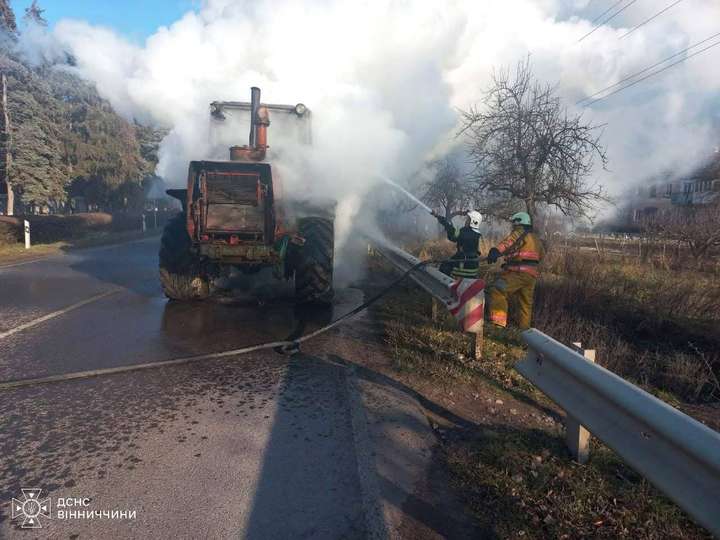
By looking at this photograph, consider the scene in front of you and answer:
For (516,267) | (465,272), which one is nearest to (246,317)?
(465,272)

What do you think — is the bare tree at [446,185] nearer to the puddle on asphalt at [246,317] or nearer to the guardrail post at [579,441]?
the puddle on asphalt at [246,317]

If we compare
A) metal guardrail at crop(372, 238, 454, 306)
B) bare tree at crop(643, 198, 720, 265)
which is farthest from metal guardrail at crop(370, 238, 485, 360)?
bare tree at crop(643, 198, 720, 265)

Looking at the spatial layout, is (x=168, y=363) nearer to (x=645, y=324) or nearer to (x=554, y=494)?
(x=554, y=494)

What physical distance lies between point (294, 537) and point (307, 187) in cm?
703

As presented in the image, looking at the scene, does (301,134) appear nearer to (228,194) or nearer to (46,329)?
(228,194)

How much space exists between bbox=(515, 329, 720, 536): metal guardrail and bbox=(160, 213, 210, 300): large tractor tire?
5.93 m

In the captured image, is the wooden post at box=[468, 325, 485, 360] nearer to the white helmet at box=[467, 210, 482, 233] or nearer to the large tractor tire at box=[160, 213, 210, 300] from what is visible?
the white helmet at box=[467, 210, 482, 233]

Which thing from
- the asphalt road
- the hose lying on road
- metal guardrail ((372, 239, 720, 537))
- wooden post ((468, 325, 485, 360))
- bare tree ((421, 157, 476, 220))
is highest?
bare tree ((421, 157, 476, 220))

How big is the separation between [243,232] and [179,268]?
1524mm

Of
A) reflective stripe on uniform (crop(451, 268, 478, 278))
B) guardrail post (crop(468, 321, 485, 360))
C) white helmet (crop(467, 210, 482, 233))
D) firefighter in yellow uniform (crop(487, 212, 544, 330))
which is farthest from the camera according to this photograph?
white helmet (crop(467, 210, 482, 233))

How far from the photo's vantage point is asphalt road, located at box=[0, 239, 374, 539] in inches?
94.3

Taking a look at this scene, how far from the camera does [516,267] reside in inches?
231

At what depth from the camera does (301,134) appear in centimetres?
941

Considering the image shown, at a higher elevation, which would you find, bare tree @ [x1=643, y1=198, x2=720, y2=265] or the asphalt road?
bare tree @ [x1=643, y1=198, x2=720, y2=265]
